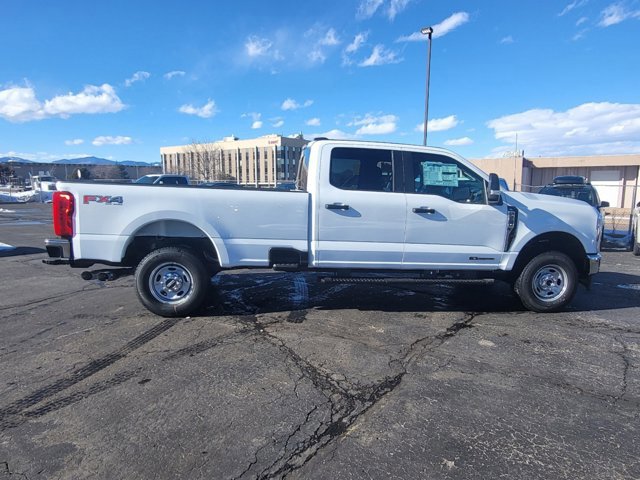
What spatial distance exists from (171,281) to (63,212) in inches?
58.5

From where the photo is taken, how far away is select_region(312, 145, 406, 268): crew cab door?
5.09 metres

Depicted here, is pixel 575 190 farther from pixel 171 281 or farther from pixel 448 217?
pixel 171 281

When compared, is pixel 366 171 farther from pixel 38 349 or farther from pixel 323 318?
pixel 38 349

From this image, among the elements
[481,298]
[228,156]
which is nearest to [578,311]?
[481,298]

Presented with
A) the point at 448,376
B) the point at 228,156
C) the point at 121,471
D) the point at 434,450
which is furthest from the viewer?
the point at 228,156

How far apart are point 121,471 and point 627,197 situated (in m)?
39.6

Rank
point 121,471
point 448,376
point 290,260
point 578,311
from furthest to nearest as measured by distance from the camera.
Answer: point 578,311 < point 290,260 < point 448,376 < point 121,471

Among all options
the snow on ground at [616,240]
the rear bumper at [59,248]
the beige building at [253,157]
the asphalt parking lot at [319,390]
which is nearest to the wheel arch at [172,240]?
the rear bumper at [59,248]

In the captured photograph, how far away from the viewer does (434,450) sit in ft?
8.74

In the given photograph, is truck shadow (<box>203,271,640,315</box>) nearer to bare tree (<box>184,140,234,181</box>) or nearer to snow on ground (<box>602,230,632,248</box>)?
snow on ground (<box>602,230,632,248</box>)

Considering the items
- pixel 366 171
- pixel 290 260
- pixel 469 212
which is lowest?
pixel 290 260

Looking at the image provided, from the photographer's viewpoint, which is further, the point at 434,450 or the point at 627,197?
the point at 627,197

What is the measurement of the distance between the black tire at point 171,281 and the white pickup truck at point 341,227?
0.01 meters

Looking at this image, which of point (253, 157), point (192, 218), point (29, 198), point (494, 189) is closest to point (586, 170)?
point (494, 189)
